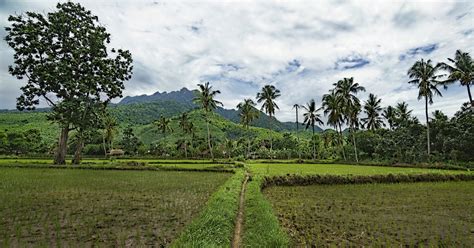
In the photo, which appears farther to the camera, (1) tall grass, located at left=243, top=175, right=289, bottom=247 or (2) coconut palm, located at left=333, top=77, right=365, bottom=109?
(2) coconut palm, located at left=333, top=77, right=365, bottom=109

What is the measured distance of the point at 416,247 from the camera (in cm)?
718

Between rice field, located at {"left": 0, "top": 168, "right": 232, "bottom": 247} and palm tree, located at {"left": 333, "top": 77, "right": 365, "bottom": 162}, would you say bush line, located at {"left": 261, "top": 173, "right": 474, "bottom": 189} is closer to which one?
rice field, located at {"left": 0, "top": 168, "right": 232, "bottom": 247}

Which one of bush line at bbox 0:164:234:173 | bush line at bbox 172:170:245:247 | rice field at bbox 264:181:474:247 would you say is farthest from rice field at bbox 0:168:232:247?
bush line at bbox 0:164:234:173

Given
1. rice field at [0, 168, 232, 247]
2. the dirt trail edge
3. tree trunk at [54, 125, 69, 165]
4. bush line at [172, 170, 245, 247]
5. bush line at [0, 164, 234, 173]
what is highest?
tree trunk at [54, 125, 69, 165]

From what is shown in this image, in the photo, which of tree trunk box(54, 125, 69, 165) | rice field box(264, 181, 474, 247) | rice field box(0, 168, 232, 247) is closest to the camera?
rice field box(0, 168, 232, 247)

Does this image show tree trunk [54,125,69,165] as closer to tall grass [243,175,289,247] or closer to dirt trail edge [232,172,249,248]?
dirt trail edge [232,172,249,248]

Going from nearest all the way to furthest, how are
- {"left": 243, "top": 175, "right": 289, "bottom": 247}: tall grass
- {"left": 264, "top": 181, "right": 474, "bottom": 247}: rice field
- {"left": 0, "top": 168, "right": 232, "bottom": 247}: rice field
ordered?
{"left": 243, "top": 175, "right": 289, "bottom": 247}: tall grass < {"left": 0, "top": 168, "right": 232, "bottom": 247}: rice field < {"left": 264, "top": 181, "right": 474, "bottom": 247}: rice field

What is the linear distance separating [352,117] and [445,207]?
34532 mm

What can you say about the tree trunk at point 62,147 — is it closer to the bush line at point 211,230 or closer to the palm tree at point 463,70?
the bush line at point 211,230

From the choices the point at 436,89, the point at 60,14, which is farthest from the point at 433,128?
the point at 60,14

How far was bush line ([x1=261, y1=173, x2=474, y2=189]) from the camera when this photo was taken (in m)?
21.0

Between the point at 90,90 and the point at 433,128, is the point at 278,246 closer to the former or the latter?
the point at 90,90

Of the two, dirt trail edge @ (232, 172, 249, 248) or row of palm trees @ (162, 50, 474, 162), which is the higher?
row of palm trees @ (162, 50, 474, 162)

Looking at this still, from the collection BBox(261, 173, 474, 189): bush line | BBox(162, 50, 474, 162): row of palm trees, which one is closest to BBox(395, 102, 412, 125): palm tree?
BBox(162, 50, 474, 162): row of palm trees
